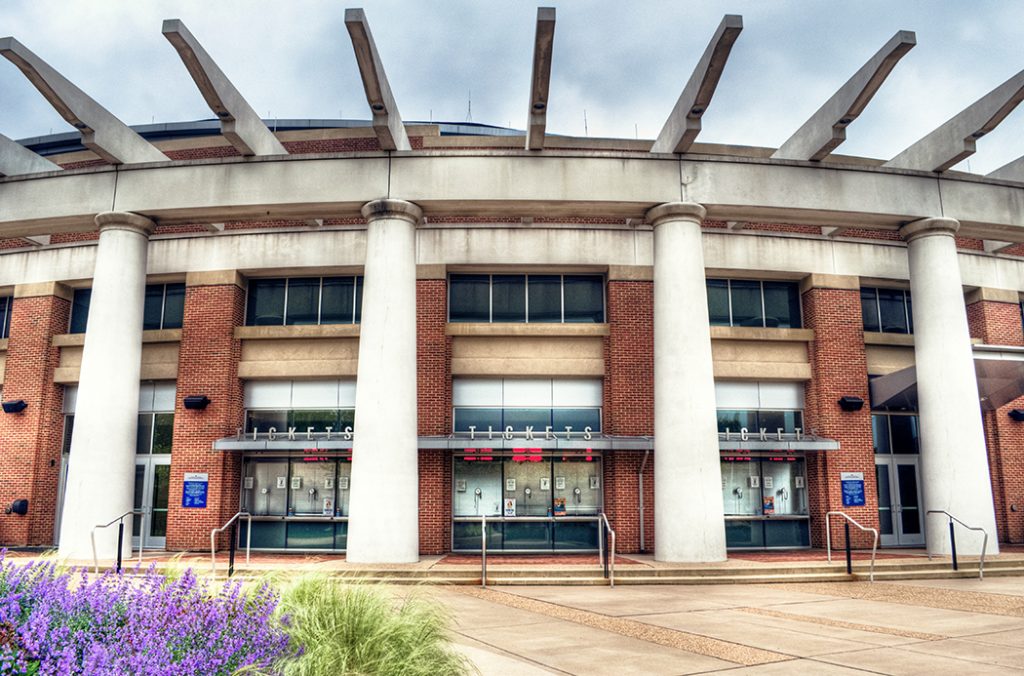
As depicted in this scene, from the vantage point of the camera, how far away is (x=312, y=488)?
1898cm

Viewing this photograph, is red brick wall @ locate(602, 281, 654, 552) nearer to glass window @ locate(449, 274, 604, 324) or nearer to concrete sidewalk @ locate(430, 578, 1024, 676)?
glass window @ locate(449, 274, 604, 324)

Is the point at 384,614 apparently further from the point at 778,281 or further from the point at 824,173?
the point at 778,281

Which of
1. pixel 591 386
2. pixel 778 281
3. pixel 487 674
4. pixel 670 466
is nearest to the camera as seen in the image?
pixel 487 674

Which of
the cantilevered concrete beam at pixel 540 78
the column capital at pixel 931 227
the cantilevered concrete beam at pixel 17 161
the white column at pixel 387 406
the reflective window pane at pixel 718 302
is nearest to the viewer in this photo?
the cantilevered concrete beam at pixel 540 78

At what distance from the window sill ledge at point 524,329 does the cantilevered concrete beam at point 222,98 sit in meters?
5.91

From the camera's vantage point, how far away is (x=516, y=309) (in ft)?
64.2

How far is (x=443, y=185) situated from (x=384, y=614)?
12277 millimetres

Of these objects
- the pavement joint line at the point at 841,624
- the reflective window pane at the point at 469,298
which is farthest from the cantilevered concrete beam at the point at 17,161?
the pavement joint line at the point at 841,624

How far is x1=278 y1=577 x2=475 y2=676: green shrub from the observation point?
5.20 metres

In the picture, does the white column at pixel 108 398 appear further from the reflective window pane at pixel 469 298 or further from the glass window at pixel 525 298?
the glass window at pixel 525 298

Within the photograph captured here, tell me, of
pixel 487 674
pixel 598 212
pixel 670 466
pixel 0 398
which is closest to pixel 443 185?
pixel 598 212

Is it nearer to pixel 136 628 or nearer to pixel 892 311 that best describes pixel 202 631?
pixel 136 628

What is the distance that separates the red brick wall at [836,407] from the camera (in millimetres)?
19266

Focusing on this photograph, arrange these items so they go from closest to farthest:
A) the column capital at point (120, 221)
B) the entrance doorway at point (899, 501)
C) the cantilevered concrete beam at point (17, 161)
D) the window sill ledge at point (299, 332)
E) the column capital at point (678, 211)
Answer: the column capital at point (678, 211)
the column capital at point (120, 221)
the cantilevered concrete beam at point (17, 161)
the window sill ledge at point (299, 332)
the entrance doorway at point (899, 501)
